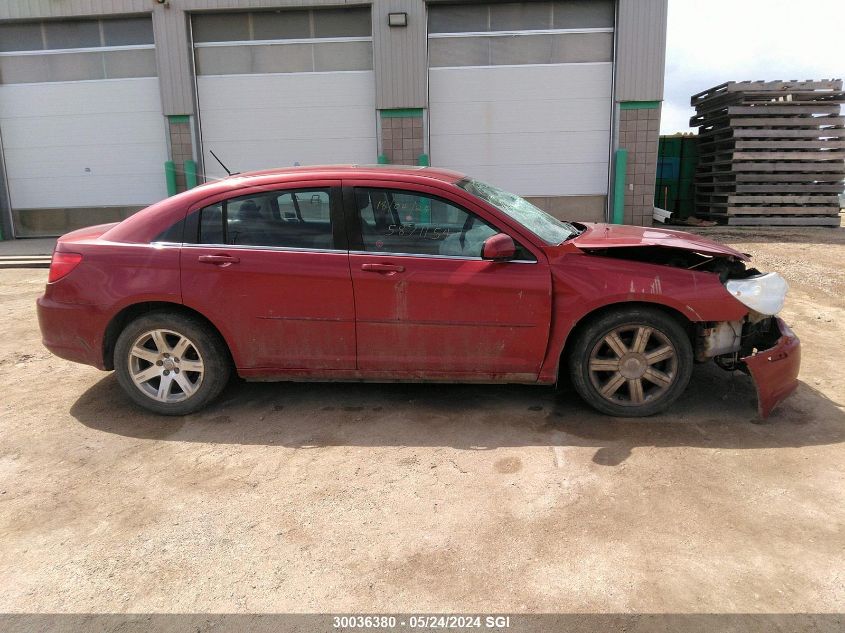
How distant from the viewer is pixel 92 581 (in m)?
2.48

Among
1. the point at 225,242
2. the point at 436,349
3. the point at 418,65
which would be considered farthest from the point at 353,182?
the point at 418,65

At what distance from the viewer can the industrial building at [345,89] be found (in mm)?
12383

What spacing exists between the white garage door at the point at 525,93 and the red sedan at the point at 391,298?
→ 30.5ft

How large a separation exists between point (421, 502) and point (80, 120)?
1375 centimetres

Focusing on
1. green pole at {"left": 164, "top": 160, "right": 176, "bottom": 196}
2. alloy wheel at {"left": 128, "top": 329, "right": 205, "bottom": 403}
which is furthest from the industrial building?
alloy wheel at {"left": 128, "top": 329, "right": 205, "bottom": 403}

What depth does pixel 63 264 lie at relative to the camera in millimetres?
3967

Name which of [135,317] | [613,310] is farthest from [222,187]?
[613,310]

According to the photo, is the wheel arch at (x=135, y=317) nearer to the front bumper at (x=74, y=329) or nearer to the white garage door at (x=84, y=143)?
the front bumper at (x=74, y=329)

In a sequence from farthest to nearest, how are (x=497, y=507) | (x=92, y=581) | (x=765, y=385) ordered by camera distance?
(x=765, y=385) < (x=497, y=507) < (x=92, y=581)

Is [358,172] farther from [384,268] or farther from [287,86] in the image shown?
[287,86]

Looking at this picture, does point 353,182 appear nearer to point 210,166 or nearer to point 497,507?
point 497,507

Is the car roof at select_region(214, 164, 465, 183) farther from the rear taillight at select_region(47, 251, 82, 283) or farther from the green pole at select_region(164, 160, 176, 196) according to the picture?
the green pole at select_region(164, 160, 176, 196)

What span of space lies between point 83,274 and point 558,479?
125 inches

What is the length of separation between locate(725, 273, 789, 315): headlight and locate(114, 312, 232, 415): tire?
326 centimetres
